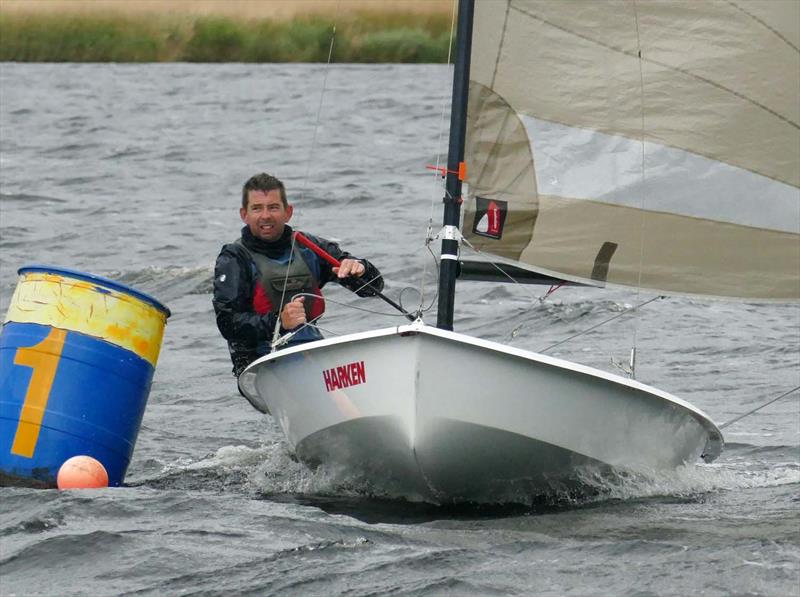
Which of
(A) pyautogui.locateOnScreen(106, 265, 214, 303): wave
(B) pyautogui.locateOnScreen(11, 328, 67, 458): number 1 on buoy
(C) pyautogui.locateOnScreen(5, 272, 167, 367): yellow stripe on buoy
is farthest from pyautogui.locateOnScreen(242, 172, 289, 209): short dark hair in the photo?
(A) pyautogui.locateOnScreen(106, 265, 214, 303): wave

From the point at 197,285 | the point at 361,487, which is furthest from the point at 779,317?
the point at 361,487

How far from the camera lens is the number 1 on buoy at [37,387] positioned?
21.2 ft

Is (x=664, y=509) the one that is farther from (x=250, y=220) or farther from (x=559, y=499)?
(x=250, y=220)

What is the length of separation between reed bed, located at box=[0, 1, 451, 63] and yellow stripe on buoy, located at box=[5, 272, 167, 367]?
30.5 meters

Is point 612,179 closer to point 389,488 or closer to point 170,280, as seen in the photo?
point 389,488

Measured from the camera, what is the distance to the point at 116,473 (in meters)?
6.71

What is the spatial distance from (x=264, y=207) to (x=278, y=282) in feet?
1.12

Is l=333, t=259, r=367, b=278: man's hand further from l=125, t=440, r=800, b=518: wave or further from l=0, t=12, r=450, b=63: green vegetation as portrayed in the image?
l=0, t=12, r=450, b=63: green vegetation

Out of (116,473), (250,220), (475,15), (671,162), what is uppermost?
(475,15)

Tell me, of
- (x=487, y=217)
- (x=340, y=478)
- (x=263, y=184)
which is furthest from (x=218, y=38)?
(x=340, y=478)

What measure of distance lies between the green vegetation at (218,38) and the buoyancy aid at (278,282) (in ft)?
98.1

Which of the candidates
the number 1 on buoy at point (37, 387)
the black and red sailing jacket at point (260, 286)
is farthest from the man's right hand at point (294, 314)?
the number 1 on buoy at point (37, 387)

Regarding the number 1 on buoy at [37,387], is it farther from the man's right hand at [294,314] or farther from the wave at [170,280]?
the wave at [170,280]

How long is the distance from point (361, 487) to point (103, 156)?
16637 millimetres
